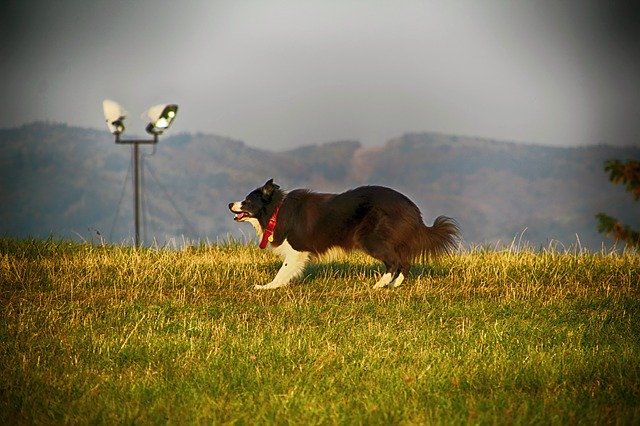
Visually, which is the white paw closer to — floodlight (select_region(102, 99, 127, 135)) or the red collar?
the red collar

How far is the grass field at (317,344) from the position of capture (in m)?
5.48

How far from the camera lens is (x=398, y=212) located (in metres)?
10.3

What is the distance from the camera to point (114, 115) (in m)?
15.9

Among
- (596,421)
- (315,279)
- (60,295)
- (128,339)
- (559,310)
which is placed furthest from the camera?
(315,279)

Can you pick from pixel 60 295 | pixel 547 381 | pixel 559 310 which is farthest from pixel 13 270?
pixel 547 381

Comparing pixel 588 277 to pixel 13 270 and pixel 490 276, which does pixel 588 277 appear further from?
pixel 13 270

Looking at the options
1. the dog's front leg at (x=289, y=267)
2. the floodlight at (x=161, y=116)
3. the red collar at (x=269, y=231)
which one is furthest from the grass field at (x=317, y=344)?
the floodlight at (x=161, y=116)

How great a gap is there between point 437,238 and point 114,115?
7.63m

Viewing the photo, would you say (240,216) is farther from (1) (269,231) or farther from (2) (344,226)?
(2) (344,226)

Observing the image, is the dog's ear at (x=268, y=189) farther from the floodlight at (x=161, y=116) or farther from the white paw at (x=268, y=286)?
the floodlight at (x=161, y=116)

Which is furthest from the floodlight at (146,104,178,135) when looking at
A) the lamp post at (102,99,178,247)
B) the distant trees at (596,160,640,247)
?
the distant trees at (596,160,640,247)

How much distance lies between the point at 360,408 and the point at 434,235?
5363 millimetres

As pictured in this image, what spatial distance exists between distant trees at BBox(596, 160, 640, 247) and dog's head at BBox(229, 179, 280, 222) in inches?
150

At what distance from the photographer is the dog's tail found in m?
10.5
